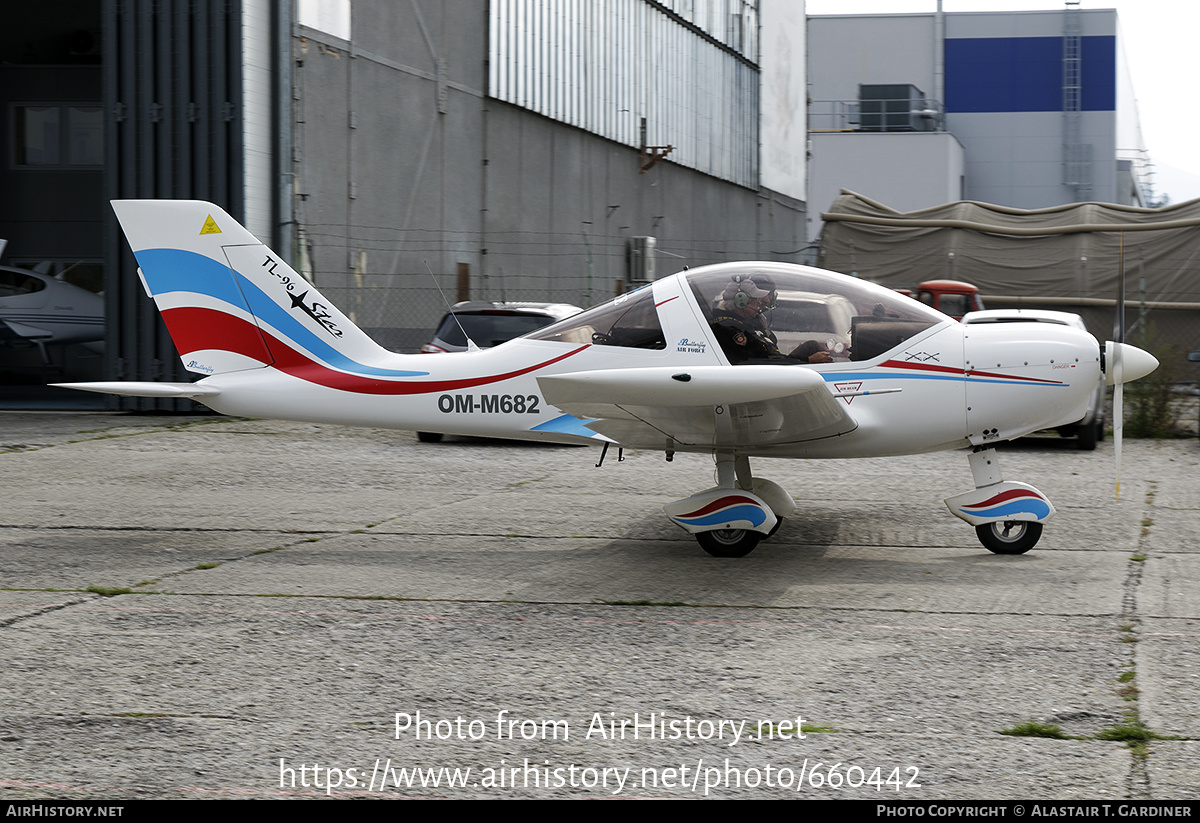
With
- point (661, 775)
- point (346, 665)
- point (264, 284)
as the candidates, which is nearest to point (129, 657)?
point (346, 665)

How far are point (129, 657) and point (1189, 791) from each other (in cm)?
414

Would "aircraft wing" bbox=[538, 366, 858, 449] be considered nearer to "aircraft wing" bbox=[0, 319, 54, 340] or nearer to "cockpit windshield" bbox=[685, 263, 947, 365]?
"cockpit windshield" bbox=[685, 263, 947, 365]

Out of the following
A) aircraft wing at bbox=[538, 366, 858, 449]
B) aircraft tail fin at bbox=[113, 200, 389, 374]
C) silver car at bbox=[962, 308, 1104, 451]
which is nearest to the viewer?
aircraft wing at bbox=[538, 366, 858, 449]

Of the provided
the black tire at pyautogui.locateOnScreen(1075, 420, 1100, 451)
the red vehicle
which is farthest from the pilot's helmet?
the red vehicle

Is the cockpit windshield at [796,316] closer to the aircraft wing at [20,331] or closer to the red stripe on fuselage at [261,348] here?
the red stripe on fuselage at [261,348]

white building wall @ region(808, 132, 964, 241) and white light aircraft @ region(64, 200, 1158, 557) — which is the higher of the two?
white building wall @ region(808, 132, 964, 241)

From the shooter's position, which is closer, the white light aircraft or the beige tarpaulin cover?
the white light aircraft

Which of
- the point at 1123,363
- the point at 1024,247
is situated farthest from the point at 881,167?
the point at 1123,363

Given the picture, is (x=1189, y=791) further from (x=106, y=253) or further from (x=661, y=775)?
(x=106, y=253)

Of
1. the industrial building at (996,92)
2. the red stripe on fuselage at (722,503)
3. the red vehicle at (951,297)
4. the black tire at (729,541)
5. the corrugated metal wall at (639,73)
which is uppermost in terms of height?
the industrial building at (996,92)

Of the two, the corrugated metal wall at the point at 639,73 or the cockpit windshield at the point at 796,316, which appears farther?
the corrugated metal wall at the point at 639,73

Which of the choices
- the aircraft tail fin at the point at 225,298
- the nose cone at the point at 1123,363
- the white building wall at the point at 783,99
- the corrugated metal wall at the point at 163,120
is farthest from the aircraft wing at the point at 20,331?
the white building wall at the point at 783,99

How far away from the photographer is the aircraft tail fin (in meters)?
7.57

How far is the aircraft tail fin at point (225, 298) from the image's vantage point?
7566mm
